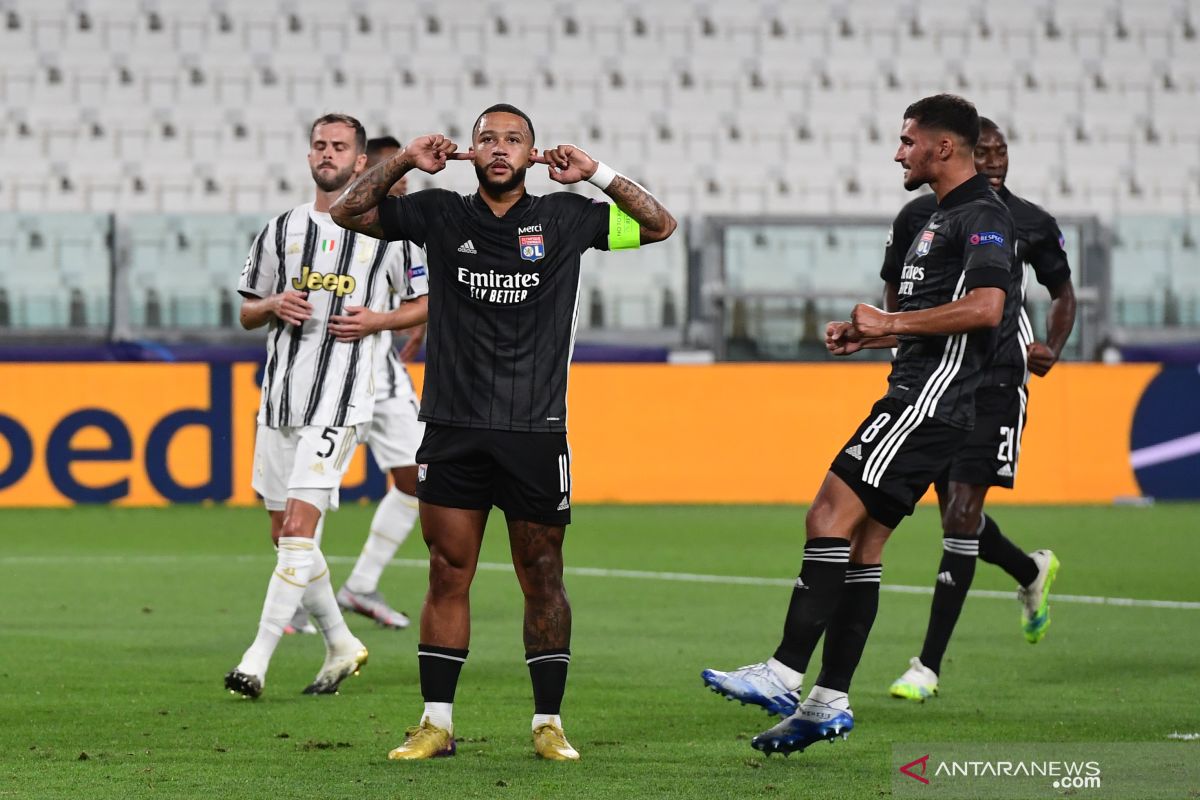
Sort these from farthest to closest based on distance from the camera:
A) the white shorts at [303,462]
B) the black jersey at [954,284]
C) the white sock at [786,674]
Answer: the white shorts at [303,462] → the black jersey at [954,284] → the white sock at [786,674]

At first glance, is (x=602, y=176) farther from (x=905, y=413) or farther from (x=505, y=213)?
(x=905, y=413)

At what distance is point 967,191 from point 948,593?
1833 mm

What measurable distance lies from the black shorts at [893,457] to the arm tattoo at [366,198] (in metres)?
1.61

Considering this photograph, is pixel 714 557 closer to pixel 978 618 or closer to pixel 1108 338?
pixel 978 618

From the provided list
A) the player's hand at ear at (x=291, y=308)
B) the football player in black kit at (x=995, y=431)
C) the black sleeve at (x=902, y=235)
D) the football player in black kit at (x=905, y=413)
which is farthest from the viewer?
the player's hand at ear at (x=291, y=308)

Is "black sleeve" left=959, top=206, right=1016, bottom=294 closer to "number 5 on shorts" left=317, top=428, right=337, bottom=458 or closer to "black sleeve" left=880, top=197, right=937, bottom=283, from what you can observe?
→ "black sleeve" left=880, top=197, right=937, bottom=283

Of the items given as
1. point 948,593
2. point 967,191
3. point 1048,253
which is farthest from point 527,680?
point 1048,253

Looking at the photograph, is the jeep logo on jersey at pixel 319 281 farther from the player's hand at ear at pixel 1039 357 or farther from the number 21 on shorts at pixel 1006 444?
the player's hand at ear at pixel 1039 357

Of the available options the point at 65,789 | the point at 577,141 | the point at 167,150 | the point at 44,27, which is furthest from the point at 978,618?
the point at 44,27

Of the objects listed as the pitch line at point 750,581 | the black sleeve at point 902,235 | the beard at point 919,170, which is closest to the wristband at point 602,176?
the beard at point 919,170

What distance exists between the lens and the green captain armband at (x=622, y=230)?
18.2ft

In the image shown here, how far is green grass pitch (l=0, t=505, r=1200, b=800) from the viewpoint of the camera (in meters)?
5.18

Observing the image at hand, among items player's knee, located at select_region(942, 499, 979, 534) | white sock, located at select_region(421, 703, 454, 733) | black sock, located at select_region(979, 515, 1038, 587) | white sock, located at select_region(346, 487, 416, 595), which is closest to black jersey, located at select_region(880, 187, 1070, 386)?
player's knee, located at select_region(942, 499, 979, 534)

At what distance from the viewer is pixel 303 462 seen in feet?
23.2
